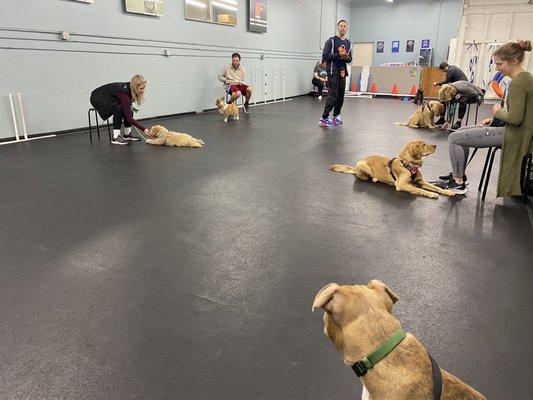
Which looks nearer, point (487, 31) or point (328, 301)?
point (328, 301)

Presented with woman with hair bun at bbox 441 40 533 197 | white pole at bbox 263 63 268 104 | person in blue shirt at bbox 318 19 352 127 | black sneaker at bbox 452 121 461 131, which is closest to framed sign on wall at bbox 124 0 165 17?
person in blue shirt at bbox 318 19 352 127

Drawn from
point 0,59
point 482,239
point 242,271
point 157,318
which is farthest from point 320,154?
point 0,59

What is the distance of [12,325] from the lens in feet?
5.47

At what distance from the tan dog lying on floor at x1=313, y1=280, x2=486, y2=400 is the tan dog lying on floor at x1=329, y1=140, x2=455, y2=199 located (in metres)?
2.64

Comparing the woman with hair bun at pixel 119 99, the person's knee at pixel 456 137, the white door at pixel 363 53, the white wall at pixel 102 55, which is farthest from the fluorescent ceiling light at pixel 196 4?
the white door at pixel 363 53

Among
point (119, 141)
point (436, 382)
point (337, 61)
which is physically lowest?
point (119, 141)

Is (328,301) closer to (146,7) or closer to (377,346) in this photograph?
(377,346)

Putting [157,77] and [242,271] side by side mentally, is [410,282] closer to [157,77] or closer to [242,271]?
[242,271]

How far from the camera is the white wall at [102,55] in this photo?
5414mm

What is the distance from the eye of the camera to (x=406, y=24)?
15.9 m

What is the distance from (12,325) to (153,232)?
3.48 feet

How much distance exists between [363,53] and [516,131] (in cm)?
1536

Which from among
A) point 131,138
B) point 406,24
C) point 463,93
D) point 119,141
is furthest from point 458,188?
point 406,24

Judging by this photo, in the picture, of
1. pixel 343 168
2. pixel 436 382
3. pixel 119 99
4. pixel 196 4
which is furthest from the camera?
pixel 196 4
